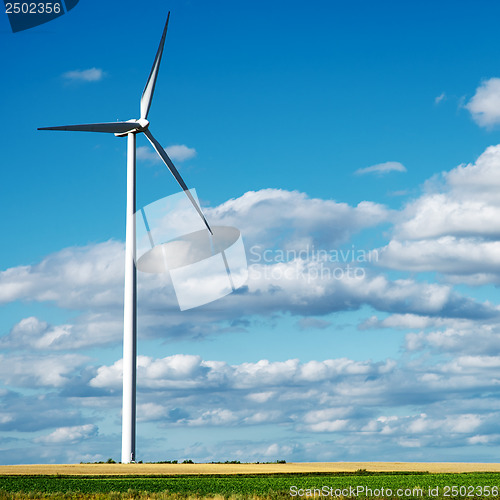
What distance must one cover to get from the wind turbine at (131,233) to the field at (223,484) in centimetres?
412

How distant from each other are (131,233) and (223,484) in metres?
29.7

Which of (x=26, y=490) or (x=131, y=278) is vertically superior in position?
(x=131, y=278)

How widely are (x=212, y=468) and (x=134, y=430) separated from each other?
8.41 m

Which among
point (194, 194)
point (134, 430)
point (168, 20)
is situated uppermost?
point (168, 20)

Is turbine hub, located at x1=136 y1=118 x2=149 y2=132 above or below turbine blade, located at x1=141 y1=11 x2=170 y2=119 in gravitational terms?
below

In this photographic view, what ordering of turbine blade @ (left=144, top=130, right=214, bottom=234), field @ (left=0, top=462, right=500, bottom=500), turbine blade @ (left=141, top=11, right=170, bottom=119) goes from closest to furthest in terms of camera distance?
field @ (left=0, top=462, right=500, bottom=500) < turbine blade @ (left=144, top=130, right=214, bottom=234) < turbine blade @ (left=141, top=11, right=170, bottom=119)

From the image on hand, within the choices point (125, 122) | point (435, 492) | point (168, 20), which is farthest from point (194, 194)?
point (435, 492)

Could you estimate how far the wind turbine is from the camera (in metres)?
74.8

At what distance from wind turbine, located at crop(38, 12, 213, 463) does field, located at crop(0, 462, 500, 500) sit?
412 centimetres

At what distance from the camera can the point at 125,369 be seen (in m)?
75.6

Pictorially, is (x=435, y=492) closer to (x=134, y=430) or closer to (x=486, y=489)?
(x=486, y=489)

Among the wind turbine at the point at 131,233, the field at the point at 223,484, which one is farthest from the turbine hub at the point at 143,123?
the field at the point at 223,484

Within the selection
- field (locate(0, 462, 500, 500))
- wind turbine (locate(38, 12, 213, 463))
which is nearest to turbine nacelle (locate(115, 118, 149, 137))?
wind turbine (locate(38, 12, 213, 463))

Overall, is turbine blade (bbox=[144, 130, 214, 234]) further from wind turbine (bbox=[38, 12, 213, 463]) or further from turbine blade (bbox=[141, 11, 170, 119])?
turbine blade (bbox=[141, 11, 170, 119])
